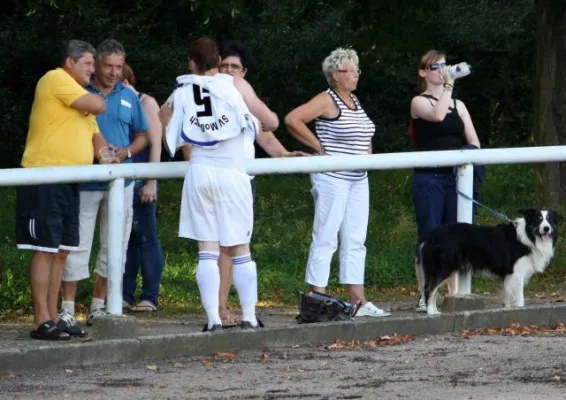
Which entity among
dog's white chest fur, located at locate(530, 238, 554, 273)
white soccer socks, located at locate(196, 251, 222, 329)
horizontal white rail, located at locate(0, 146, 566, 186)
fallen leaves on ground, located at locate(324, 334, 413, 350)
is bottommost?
fallen leaves on ground, located at locate(324, 334, 413, 350)

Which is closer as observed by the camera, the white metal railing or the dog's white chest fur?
the white metal railing

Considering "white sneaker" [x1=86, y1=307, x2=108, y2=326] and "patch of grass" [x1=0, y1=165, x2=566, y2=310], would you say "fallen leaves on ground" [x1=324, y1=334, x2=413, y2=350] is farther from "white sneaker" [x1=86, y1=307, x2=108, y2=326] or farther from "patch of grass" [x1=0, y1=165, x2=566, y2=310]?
"patch of grass" [x1=0, y1=165, x2=566, y2=310]

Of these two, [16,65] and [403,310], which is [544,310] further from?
[16,65]

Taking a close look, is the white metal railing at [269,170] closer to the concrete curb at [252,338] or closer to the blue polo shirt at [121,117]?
the concrete curb at [252,338]

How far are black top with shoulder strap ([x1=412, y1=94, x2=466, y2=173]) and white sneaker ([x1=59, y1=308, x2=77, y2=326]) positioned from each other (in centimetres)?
278

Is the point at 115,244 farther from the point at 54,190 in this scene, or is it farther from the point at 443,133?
the point at 443,133

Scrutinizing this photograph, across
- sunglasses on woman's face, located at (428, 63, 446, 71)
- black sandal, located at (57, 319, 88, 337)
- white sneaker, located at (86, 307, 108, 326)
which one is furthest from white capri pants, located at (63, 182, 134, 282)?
sunglasses on woman's face, located at (428, 63, 446, 71)

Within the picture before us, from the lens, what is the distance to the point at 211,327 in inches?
359

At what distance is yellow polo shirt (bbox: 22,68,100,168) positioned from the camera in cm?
921

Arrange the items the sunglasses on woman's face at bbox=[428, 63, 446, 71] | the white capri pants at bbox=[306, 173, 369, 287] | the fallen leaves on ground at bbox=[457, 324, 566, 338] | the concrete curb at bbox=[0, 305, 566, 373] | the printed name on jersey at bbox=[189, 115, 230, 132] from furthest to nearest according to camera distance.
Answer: the sunglasses on woman's face at bbox=[428, 63, 446, 71]
the white capri pants at bbox=[306, 173, 369, 287]
the fallen leaves on ground at bbox=[457, 324, 566, 338]
the printed name on jersey at bbox=[189, 115, 230, 132]
the concrete curb at bbox=[0, 305, 566, 373]

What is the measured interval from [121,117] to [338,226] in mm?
1644

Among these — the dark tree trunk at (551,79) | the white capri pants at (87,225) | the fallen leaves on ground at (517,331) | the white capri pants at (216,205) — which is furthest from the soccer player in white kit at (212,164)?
the dark tree trunk at (551,79)

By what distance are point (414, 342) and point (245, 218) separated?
4.43 feet

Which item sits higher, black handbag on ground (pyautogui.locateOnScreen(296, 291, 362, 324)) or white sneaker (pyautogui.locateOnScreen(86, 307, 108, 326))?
black handbag on ground (pyautogui.locateOnScreen(296, 291, 362, 324))
